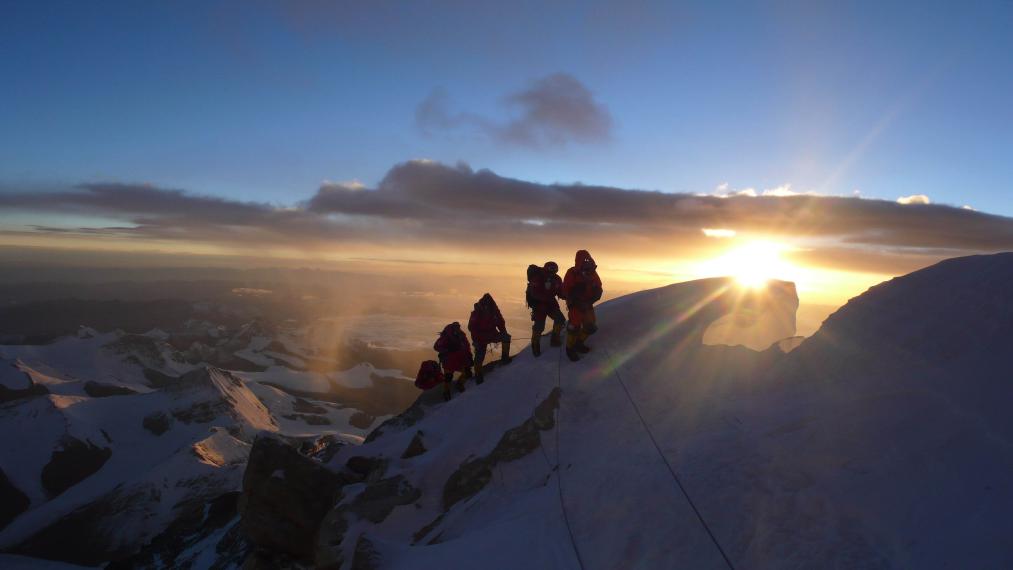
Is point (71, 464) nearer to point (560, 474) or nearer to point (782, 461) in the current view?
point (560, 474)

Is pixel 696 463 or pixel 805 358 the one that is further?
pixel 805 358

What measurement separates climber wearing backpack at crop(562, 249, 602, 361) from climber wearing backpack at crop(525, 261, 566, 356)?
2.25 feet

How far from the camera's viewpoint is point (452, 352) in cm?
1859

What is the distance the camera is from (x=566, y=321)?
16.2m

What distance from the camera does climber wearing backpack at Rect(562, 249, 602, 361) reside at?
1494cm

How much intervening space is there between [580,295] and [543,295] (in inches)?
61.7

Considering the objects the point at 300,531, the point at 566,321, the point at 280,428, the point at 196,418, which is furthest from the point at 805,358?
the point at 280,428

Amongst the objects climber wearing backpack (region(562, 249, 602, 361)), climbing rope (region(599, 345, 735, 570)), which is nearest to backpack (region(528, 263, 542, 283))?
climber wearing backpack (region(562, 249, 602, 361))

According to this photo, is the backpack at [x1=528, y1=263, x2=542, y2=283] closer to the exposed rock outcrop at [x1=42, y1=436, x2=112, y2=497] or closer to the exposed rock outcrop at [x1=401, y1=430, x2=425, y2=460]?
the exposed rock outcrop at [x1=401, y1=430, x2=425, y2=460]

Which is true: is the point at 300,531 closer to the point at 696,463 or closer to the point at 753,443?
the point at 696,463

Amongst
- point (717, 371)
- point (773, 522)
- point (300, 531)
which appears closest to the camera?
point (773, 522)

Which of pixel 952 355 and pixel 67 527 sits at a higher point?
pixel 952 355

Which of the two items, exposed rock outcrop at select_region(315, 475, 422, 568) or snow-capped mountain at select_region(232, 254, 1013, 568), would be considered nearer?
snow-capped mountain at select_region(232, 254, 1013, 568)

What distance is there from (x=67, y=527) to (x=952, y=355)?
9316 cm
